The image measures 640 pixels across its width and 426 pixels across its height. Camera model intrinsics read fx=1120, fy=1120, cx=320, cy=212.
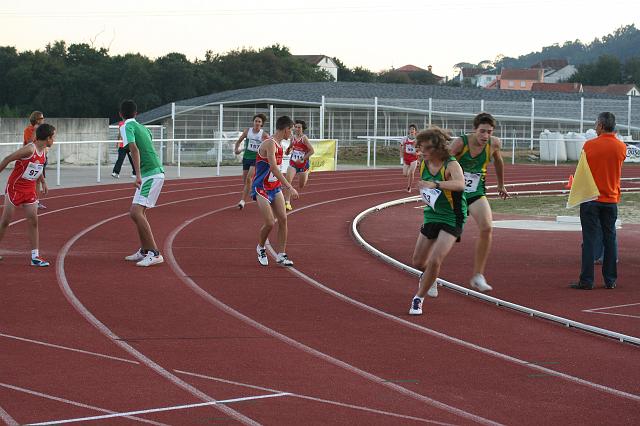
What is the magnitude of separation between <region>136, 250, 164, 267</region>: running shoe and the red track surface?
0.40 feet

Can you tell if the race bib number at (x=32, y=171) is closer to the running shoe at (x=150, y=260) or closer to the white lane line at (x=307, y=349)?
the running shoe at (x=150, y=260)

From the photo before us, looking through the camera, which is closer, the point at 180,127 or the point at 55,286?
the point at 55,286

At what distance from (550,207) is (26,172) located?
1336 cm

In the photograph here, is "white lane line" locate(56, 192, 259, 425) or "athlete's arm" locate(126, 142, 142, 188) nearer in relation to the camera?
"white lane line" locate(56, 192, 259, 425)

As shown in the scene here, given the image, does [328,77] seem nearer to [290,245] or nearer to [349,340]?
[290,245]

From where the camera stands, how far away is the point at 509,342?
8.70 meters

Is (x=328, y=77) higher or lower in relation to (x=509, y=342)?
higher

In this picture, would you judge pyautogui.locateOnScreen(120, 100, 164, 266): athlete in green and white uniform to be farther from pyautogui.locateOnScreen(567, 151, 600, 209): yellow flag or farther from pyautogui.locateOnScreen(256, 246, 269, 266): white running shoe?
pyautogui.locateOnScreen(567, 151, 600, 209): yellow flag

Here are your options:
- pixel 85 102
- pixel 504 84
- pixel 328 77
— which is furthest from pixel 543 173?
pixel 504 84

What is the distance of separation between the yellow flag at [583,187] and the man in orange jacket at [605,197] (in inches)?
1.9

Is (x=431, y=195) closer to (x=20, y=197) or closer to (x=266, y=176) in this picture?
(x=266, y=176)

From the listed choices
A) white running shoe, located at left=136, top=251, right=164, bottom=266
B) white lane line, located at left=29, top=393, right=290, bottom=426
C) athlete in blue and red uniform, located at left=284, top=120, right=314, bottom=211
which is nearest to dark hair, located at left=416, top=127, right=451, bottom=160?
white lane line, located at left=29, top=393, right=290, bottom=426

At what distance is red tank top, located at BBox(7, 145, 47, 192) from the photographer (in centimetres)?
1212

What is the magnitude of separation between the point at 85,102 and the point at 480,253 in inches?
2609
